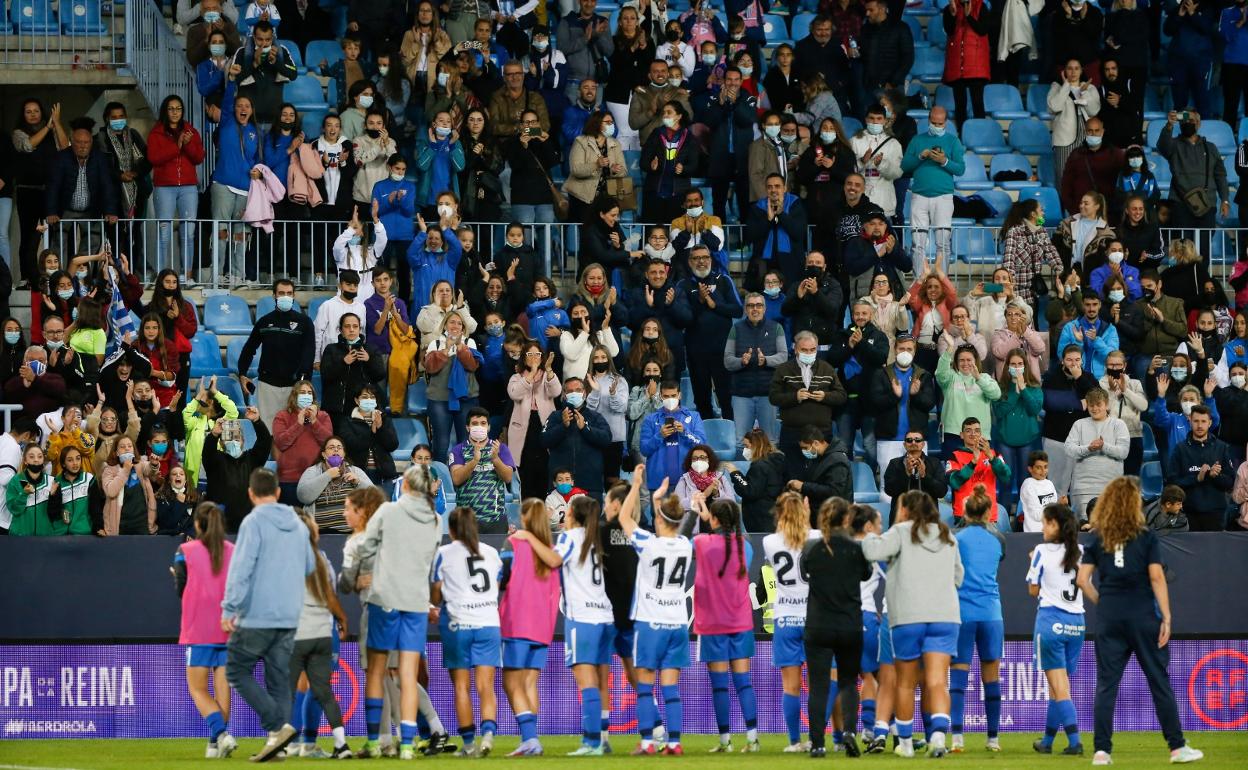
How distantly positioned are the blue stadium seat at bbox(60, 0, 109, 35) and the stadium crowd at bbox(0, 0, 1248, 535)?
1322 mm

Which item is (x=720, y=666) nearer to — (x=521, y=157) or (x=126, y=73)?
(x=521, y=157)

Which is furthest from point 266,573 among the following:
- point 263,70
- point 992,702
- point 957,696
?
point 263,70

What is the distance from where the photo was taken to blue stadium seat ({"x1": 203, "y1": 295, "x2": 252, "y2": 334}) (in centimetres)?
2316

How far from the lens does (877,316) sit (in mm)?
22469

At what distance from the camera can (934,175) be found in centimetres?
2475

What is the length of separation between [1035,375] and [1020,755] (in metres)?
7.31

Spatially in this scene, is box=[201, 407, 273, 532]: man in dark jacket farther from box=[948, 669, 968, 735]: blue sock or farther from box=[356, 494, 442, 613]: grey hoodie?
box=[948, 669, 968, 735]: blue sock

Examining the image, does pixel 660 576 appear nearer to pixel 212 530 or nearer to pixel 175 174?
pixel 212 530

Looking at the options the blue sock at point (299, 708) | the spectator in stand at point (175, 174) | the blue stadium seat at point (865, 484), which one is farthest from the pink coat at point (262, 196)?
the blue sock at point (299, 708)

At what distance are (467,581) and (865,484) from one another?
7.43 metres

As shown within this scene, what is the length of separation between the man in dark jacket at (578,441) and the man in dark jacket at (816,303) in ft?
9.44

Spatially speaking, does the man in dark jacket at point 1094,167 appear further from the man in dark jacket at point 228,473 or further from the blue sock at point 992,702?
the man in dark jacket at point 228,473

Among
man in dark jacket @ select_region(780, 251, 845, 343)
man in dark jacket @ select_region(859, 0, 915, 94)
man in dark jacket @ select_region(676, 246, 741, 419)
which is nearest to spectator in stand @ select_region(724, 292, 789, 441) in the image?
man in dark jacket @ select_region(676, 246, 741, 419)

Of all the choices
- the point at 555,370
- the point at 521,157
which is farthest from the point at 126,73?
the point at 555,370
